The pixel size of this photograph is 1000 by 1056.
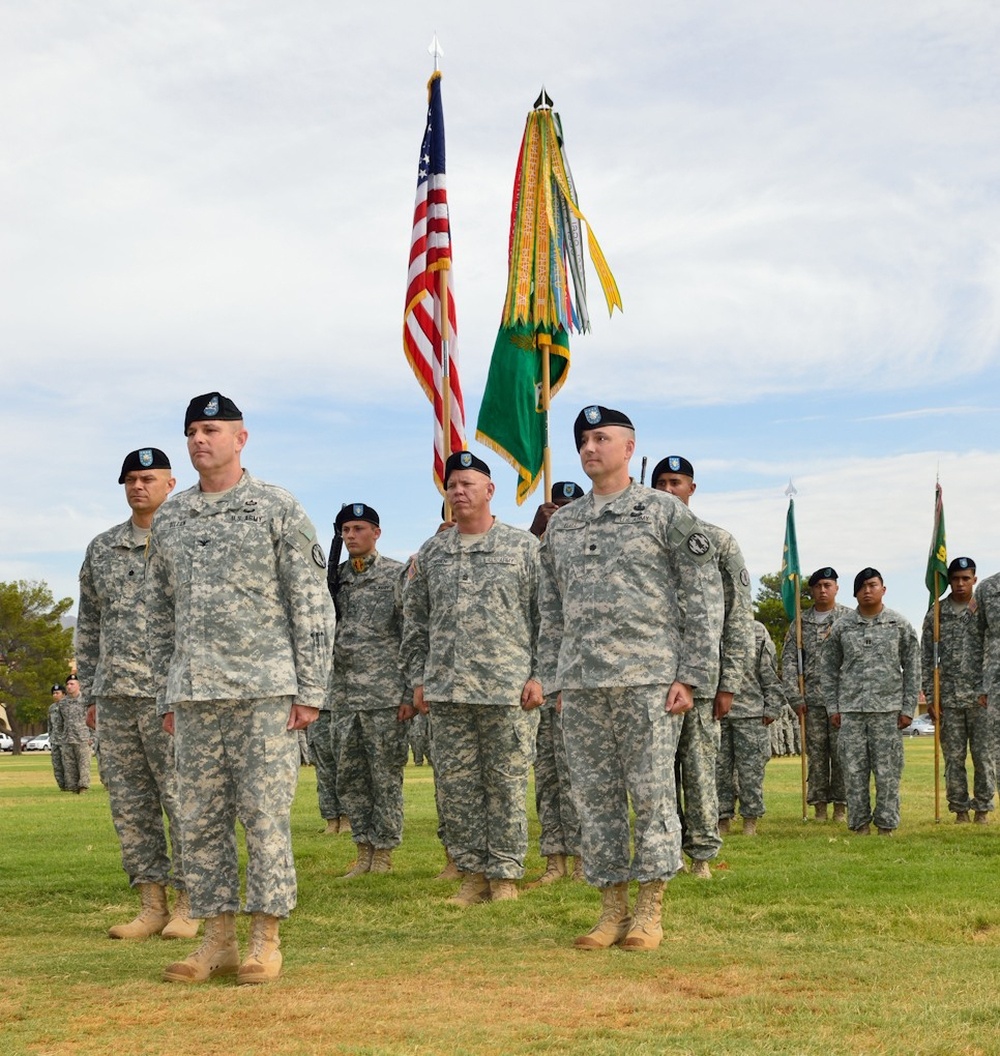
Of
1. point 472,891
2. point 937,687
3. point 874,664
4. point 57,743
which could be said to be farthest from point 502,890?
point 57,743

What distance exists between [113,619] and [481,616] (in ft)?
6.76

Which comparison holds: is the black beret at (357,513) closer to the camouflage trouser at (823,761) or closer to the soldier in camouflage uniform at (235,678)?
the soldier in camouflage uniform at (235,678)

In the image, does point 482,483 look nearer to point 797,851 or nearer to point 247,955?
point 247,955

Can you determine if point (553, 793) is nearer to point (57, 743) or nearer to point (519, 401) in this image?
point (519, 401)

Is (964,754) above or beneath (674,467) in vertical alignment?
beneath

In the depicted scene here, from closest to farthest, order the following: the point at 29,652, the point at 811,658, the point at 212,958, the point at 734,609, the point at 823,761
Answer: the point at 212,958
the point at 734,609
the point at 823,761
the point at 811,658
the point at 29,652

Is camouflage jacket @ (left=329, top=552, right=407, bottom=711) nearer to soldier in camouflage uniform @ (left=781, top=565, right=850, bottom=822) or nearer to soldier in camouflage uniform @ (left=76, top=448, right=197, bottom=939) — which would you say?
soldier in camouflage uniform @ (left=76, top=448, right=197, bottom=939)

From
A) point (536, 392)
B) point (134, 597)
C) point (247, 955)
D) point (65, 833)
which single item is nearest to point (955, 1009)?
point (247, 955)

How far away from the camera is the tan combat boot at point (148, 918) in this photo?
23.1ft

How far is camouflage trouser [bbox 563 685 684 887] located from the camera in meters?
6.20

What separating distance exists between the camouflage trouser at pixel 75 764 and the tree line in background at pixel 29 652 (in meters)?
44.6

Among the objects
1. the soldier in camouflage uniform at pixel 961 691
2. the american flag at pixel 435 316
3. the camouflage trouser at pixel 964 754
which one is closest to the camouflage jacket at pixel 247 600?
the american flag at pixel 435 316

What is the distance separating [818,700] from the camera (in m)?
13.9

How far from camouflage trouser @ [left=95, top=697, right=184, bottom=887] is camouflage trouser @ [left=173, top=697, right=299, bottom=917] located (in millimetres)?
1507
